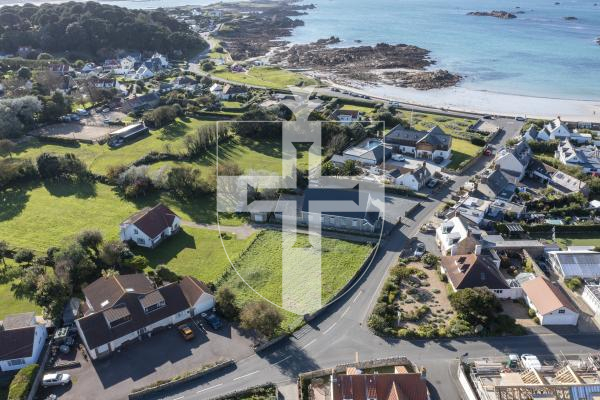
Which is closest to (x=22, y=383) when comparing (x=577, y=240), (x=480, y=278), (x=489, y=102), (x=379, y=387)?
(x=379, y=387)

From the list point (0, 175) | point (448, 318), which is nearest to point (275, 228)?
point (448, 318)

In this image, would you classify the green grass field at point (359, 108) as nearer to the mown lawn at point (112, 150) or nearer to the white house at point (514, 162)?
the mown lawn at point (112, 150)

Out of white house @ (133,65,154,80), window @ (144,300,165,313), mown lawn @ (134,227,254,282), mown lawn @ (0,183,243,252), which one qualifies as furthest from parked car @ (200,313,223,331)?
white house @ (133,65,154,80)

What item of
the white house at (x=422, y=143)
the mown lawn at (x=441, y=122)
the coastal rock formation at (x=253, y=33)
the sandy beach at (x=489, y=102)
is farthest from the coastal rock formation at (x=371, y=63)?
the white house at (x=422, y=143)

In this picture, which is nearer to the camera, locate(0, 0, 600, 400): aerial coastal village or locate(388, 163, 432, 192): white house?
locate(0, 0, 600, 400): aerial coastal village

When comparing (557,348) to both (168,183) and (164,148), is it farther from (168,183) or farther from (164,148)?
(164,148)

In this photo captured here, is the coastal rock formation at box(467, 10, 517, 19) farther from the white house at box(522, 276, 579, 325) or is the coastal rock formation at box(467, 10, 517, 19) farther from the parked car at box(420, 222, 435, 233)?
the white house at box(522, 276, 579, 325)
